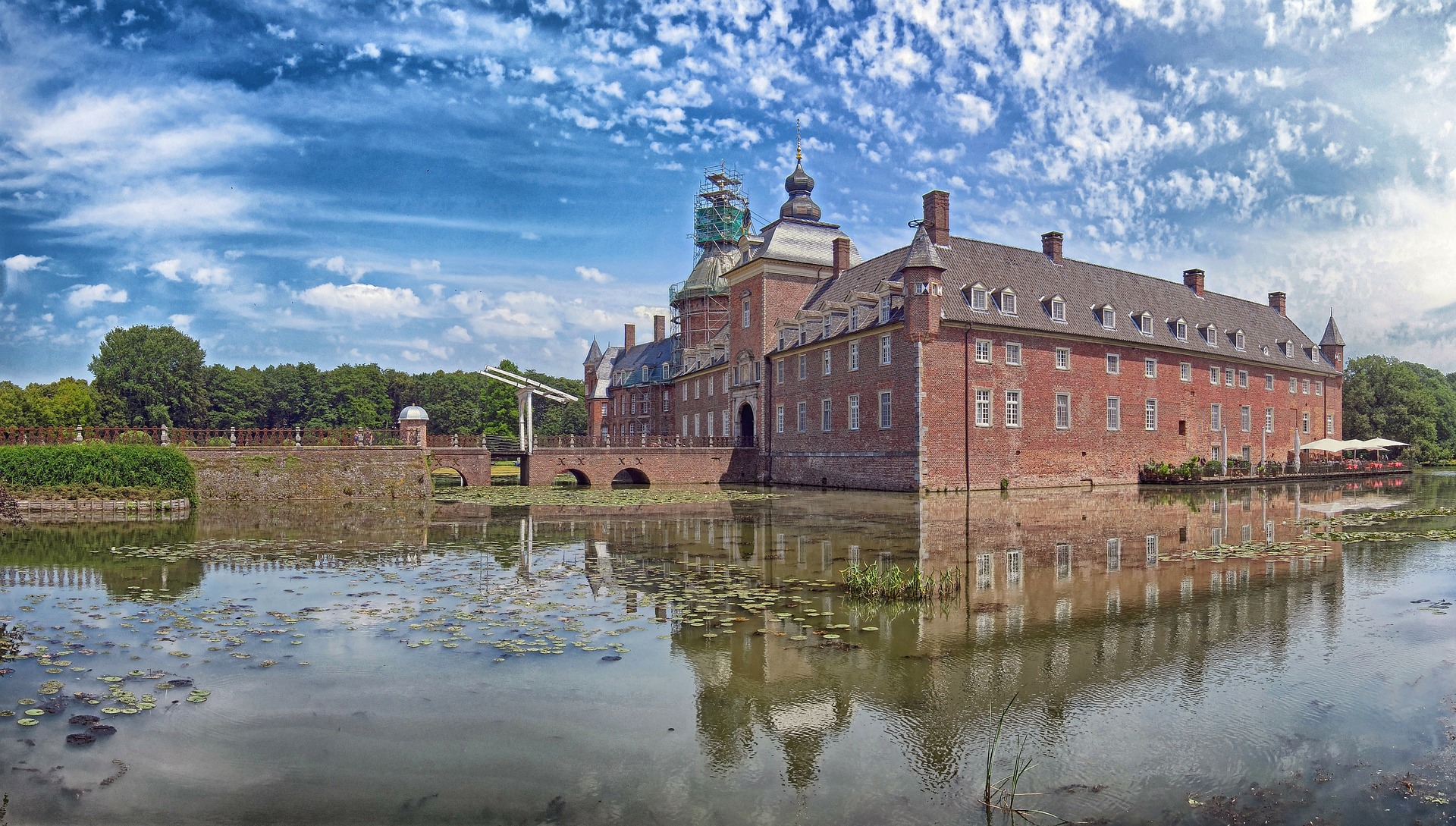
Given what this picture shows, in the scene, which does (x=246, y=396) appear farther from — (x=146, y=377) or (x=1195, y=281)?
(x=1195, y=281)

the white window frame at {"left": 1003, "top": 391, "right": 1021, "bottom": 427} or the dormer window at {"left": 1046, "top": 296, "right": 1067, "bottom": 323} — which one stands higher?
the dormer window at {"left": 1046, "top": 296, "right": 1067, "bottom": 323}

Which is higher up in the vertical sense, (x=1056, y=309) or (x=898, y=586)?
(x=1056, y=309)

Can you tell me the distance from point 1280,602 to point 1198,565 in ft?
9.47

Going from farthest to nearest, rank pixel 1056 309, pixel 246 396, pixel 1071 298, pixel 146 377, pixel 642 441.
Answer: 1. pixel 246 396
2. pixel 146 377
3. pixel 642 441
4. pixel 1071 298
5. pixel 1056 309

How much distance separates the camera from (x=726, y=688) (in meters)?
7.06

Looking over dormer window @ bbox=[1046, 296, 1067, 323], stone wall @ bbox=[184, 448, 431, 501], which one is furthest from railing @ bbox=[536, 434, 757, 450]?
dormer window @ bbox=[1046, 296, 1067, 323]

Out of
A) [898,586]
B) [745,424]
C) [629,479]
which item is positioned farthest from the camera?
[629,479]

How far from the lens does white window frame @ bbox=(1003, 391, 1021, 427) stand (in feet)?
115

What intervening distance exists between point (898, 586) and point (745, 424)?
38.5 metres

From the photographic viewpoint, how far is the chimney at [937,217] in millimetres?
36562

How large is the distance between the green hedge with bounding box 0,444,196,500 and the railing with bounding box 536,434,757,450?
54.2 ft

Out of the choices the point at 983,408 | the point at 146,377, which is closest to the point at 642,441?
the point at 983,408

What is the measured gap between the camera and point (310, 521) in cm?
2258

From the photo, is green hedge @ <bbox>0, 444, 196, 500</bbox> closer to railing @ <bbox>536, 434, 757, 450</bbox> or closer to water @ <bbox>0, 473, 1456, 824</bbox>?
water @ <bbox>0, 473, 1456, 824</bbox>
